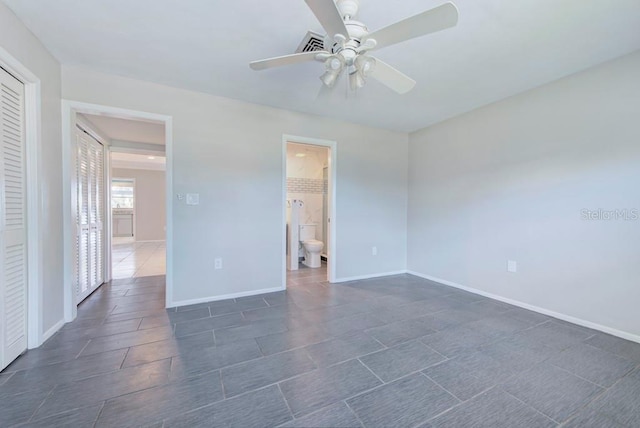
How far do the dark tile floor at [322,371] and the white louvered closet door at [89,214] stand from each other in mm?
528

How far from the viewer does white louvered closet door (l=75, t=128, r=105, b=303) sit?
2.77 m

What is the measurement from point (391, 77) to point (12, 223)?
8.91 feet

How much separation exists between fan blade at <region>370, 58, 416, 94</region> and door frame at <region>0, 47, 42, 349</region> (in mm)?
2430

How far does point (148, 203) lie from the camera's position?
829 centimetres

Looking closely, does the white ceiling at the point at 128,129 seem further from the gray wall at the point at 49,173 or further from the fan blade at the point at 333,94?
the fan blade at the point at 333,94

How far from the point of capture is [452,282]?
350 centimetres

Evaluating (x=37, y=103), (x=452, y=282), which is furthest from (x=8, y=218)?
(x=452, y=282)

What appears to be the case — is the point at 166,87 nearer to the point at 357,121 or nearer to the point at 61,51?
the point at 61,51

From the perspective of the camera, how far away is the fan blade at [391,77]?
164cm

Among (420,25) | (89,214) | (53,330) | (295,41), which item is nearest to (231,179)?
(295,41)

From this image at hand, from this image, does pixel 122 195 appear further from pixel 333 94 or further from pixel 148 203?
pixel 333 94

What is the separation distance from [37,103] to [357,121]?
3.21 m

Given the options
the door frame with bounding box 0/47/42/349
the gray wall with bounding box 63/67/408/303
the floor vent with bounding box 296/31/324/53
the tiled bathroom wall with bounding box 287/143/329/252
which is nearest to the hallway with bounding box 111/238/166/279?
the gray wall with bounding box 63/67/408/303

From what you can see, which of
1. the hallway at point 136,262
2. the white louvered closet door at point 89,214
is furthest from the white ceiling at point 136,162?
the white louvered closet door at point 89,214
